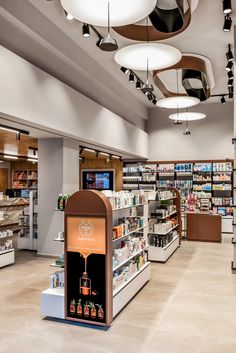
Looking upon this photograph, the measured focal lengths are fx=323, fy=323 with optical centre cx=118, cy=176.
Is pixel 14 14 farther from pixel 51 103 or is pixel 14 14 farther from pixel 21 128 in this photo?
pixel 21 128

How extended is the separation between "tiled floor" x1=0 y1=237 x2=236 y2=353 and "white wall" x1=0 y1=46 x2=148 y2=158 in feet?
9.38

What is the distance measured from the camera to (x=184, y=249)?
8859 mm

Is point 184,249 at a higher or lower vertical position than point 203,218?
lower

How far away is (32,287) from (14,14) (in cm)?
440

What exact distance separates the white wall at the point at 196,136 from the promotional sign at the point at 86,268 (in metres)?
8.60

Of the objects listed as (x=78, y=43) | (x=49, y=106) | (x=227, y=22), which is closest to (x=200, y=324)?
(x=49, y=106)

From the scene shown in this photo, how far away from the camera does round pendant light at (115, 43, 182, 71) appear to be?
16.2 ft

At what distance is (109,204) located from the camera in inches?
161

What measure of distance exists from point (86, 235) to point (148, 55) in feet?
10.1

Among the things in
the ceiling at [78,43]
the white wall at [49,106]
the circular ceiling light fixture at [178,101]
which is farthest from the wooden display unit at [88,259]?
the circular ceiling light fixture at [178,101]

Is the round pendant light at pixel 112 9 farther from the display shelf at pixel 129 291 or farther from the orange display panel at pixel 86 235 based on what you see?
the display shelf at pixel 129 291

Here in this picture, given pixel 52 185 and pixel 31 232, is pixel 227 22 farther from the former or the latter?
pixel 31 232

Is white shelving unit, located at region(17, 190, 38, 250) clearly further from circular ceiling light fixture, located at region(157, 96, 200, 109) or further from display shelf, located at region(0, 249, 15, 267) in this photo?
circular ceiling light fixture, located at region(157, 96, 200, 109)

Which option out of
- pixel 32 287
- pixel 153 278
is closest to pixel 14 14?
pixel 32 287
